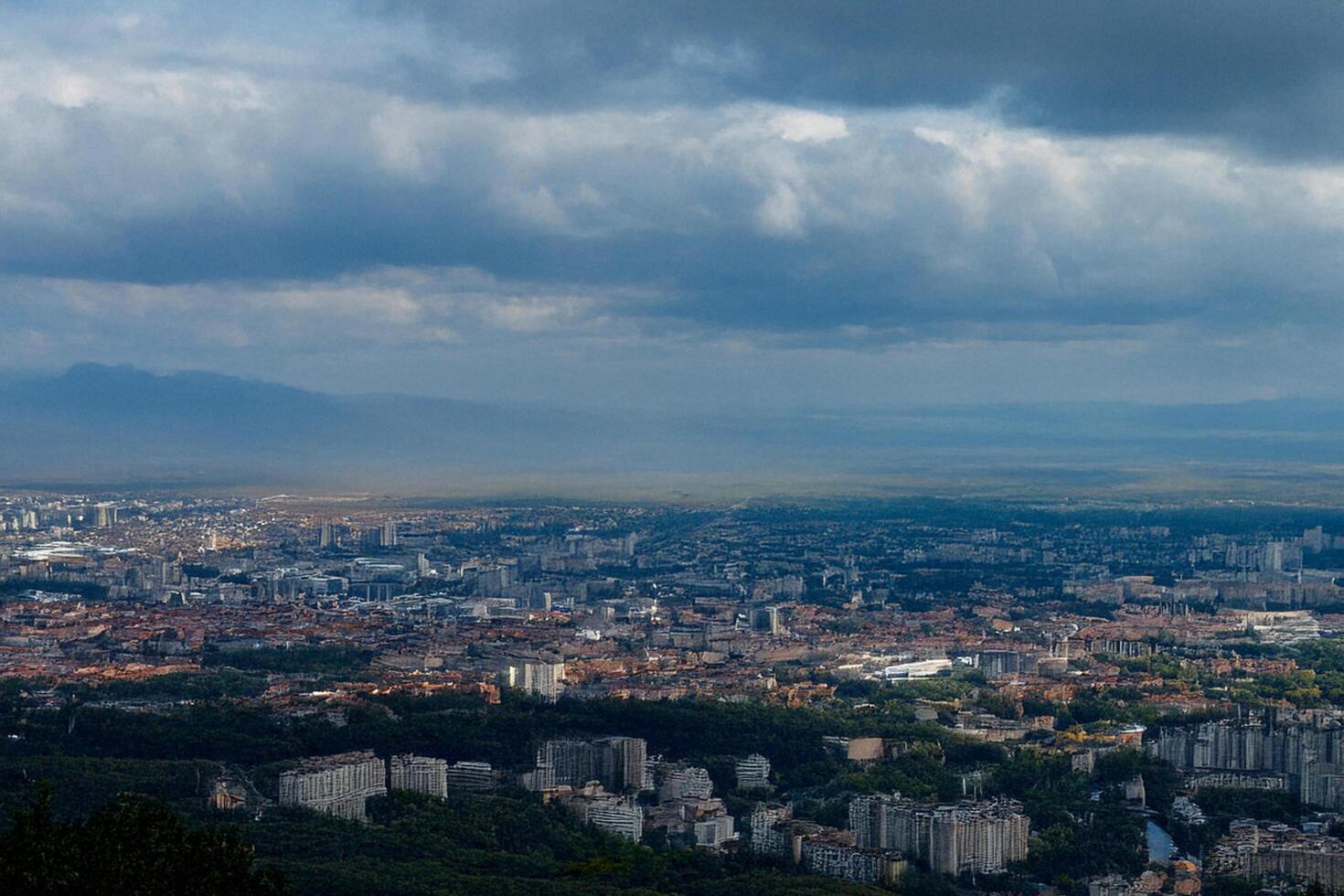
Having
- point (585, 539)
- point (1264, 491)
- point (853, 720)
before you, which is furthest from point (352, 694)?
point (1264, 491)

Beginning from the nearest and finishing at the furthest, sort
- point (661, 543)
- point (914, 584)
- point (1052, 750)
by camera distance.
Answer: point (1052, 750)
point (914, 584)
point (661, 543)

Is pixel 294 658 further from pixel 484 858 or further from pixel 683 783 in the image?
pixel 484 858

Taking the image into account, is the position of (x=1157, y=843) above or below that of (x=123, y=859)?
below

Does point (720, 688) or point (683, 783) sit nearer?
point (683, 783)

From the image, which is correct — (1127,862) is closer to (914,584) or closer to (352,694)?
(352,694)

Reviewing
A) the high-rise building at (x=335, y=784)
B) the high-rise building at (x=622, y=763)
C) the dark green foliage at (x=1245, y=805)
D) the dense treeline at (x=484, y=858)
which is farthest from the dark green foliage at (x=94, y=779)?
the dark green foliage at (x=1245, y=805)

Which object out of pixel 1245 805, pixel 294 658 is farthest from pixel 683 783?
pixel 294 658

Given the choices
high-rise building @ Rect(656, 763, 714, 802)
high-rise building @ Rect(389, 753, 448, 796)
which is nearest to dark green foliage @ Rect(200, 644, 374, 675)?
high-rise building @ Rect(389, 753, 448, 796)

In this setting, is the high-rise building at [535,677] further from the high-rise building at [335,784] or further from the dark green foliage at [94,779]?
the dark green foliage at [94,779]
